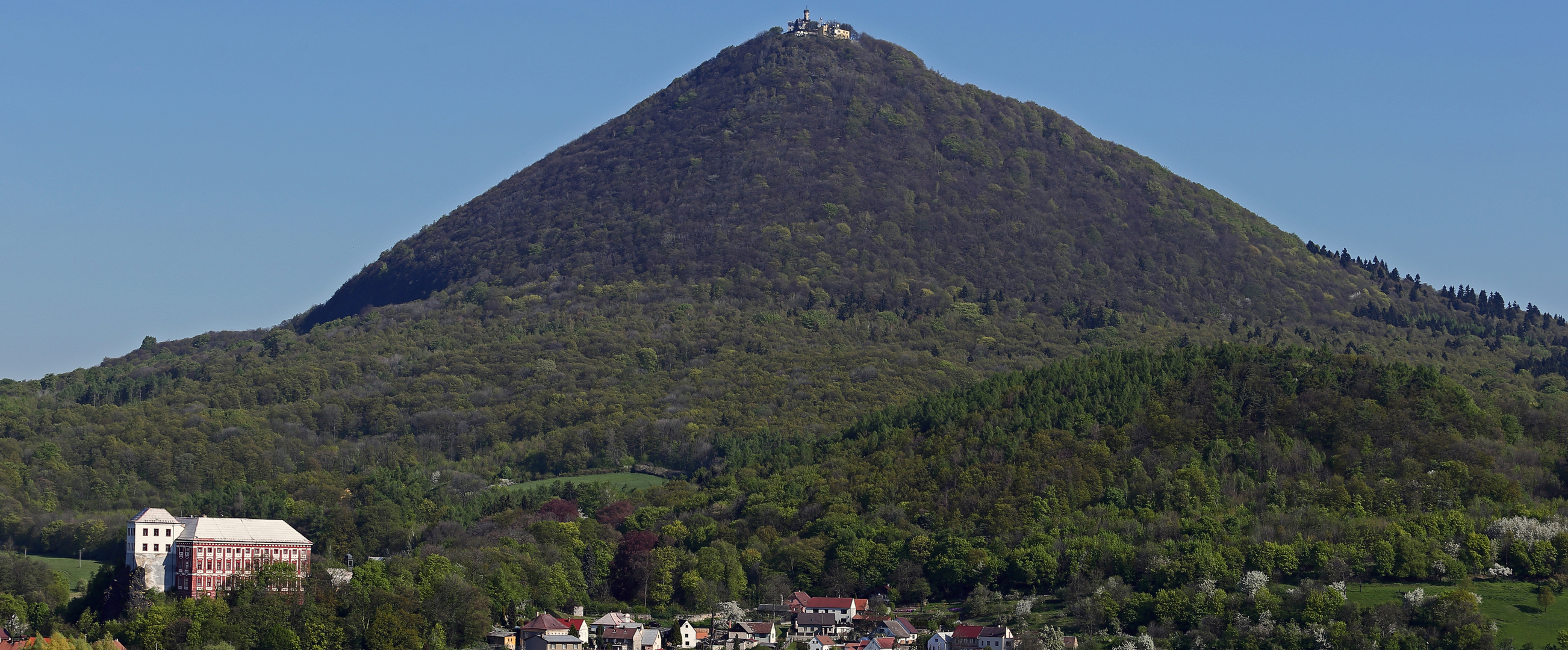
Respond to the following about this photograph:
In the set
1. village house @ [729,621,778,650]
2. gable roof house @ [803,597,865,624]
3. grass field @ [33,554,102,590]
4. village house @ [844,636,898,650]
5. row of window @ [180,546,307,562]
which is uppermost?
row of window @ [180,546,307,562]

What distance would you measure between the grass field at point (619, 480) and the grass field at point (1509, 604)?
6696 centimetres

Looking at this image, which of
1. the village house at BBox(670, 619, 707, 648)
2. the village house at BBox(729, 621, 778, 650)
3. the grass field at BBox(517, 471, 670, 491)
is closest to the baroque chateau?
the village house at BBox(670, 619, 707, 648)

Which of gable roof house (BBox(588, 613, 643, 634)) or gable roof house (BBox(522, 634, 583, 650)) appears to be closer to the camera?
gable roof house (BBox(522, 634, 583, 650))

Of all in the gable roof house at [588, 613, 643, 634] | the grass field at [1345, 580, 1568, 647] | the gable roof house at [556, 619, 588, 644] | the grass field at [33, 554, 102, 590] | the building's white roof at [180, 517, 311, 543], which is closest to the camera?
the grass field at [1345, 580, 1568, 647]

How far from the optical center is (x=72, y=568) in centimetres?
14512

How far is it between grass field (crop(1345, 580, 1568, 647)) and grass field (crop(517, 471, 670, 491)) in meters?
67.0

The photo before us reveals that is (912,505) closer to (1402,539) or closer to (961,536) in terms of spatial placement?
Answer: (961,536)

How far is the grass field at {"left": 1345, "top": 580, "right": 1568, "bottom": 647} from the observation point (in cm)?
11769

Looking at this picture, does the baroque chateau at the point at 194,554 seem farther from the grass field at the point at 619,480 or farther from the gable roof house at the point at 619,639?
the grass field at the point at 619,480

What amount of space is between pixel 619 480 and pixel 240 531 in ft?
184

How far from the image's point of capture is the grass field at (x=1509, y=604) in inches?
4633

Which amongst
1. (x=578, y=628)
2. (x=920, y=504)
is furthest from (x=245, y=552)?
(x=920, y=504)

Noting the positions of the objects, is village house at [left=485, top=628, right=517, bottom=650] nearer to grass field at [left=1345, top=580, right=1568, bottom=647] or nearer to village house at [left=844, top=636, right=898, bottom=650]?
village house at [left=844, top=636, right=898, bottom=650]

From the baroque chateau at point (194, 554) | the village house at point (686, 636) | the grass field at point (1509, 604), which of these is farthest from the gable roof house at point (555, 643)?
the grass field at point (1509, 604)
